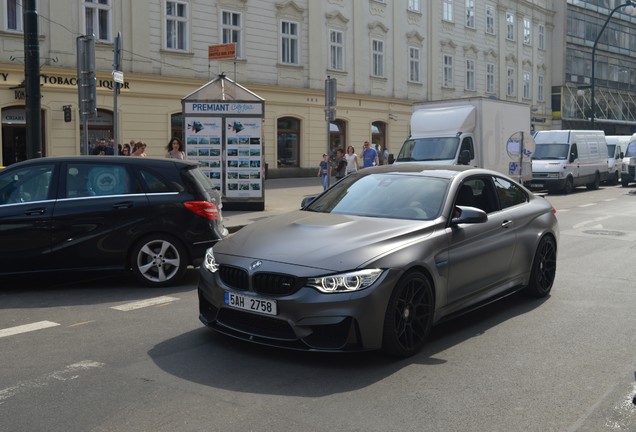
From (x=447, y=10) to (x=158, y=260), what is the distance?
3825 cm

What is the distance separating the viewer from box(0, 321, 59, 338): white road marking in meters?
6.50

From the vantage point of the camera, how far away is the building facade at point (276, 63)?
2464 centimetres

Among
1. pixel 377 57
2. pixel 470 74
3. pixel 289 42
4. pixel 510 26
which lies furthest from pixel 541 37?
pixel 289 42

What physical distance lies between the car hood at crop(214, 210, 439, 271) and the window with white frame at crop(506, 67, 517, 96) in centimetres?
4729

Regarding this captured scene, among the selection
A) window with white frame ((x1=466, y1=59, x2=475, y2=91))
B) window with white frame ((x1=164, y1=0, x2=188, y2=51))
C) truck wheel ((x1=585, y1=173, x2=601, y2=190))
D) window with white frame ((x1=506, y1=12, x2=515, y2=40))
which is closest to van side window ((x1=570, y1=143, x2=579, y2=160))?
truck wheel ((x1=585, y1=173, x2=601, y2=190))

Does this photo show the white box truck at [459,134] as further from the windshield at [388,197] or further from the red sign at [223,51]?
the windshield at [388,197]

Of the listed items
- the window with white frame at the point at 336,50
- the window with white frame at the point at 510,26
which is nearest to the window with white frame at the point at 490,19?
the window with white frame at the point at 510,26

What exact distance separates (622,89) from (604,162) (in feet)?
133

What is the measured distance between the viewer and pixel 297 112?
3328cm

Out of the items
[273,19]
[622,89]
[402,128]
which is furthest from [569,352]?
[622,89]

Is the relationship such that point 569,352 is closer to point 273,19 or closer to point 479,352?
point 479,352

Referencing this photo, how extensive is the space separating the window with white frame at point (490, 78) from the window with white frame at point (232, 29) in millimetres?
22964

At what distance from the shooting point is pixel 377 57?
38.0m

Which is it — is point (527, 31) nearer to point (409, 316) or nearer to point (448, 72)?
point (448, 72)
